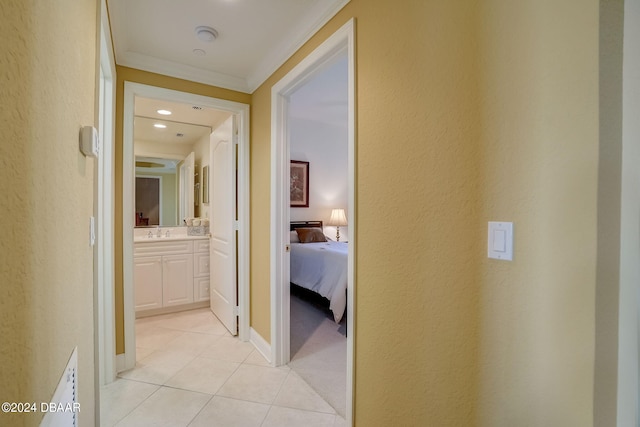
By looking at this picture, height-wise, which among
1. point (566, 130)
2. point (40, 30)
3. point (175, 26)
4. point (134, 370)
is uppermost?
point (175, 26)

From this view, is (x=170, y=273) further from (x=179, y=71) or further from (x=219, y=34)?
(x=219, y=34)

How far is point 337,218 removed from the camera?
5129mm

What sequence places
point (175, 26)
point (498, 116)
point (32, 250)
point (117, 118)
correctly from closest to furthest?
1. point (32, 250)
2. point (498, 116)
3. point (175, 26)
4. point (117, 118)

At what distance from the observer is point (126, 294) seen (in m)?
2.22

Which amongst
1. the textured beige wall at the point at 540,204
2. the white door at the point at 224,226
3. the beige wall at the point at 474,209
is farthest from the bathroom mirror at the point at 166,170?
the textured beige wall at the point at 540,204

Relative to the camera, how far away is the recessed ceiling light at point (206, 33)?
1917mm

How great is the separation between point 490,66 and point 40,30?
1201 millimetres

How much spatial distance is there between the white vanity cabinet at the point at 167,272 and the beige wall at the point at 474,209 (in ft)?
8.90

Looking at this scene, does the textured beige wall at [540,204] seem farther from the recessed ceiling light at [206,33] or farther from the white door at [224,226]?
the white door at [224,226]

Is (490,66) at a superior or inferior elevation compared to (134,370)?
superior

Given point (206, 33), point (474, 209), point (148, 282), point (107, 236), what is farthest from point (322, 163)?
point (474, 209)

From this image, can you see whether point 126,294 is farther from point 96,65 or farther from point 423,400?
point 423,400

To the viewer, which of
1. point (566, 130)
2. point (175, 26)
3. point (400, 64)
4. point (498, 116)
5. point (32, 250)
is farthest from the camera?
point (175, 26)

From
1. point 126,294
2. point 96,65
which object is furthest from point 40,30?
point 126,294
